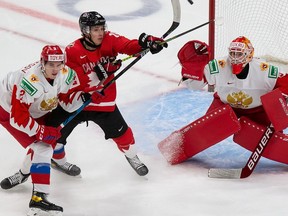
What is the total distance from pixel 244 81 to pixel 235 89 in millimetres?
66

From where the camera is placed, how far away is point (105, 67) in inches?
147

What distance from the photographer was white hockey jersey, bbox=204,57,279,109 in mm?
3852

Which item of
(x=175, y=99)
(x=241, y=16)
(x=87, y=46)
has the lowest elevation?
(x=175, y=99)

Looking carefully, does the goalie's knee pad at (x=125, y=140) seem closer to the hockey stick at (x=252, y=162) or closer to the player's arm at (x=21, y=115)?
the hockey stick at (x=252, y=162)

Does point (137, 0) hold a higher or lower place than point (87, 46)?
lower

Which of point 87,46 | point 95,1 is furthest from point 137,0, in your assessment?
point 87,46

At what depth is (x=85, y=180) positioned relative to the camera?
12.8 ft

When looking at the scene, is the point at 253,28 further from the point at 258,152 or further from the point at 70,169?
the point at 70,169

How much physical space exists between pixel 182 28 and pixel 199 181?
7.39 ft

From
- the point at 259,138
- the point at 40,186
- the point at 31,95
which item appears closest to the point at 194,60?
the point at 259,138

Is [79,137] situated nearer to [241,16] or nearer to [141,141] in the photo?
[141,141]

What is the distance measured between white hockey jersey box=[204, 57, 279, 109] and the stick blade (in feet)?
1.09

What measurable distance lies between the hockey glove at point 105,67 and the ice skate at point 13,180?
1.94 ft

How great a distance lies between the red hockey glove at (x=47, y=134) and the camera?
Result: 3.45 metres
